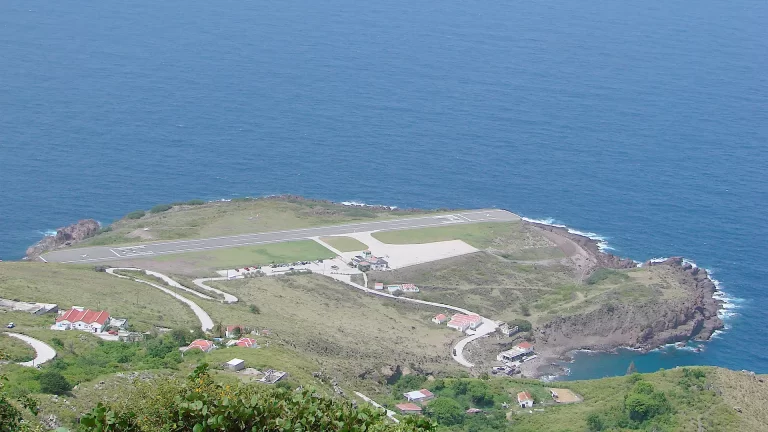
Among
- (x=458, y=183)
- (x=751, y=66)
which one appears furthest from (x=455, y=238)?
(x=751, y=66)

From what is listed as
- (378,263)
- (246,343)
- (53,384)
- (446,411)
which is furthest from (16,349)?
(378,263)

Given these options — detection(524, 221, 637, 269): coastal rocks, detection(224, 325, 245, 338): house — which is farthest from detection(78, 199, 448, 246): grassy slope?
detection(224, 325, 245, 338): house

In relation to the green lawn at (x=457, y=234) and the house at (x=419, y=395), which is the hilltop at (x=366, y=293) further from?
the house at (x=419, y=395)

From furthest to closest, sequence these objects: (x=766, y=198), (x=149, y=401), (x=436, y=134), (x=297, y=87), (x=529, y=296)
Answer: (x=297, y=87)
(x=436, y=134)
(x=766, y=198)
(x=529, y=296)
(x=149, y=401)

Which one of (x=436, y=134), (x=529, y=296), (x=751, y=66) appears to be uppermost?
(x=751, y=66)

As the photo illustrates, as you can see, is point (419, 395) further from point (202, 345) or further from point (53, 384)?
point (53, 384)

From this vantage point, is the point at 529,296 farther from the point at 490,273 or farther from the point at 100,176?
the point at 100,176

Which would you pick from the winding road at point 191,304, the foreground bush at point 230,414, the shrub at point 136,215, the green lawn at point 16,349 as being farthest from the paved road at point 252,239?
the foreground bush at point 230,414
